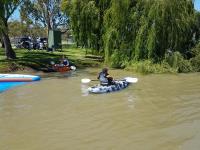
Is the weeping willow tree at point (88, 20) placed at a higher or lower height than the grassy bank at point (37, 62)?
higher

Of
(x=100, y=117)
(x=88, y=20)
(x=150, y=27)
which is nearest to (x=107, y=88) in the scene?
(x=100, y=117)

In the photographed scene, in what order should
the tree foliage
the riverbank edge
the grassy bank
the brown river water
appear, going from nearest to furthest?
1. the brown river water
2. the riverbank edge
3. the grassy bank
4. the tree foliage

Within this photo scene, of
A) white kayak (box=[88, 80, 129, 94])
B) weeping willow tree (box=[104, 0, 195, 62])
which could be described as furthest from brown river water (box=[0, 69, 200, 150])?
weeping willow tree (box=[104, 0, 195, 62])

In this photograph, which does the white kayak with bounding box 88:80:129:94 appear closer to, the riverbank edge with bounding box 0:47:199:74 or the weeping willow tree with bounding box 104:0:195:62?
the riverbank edge with bounding box 0:47:199:74

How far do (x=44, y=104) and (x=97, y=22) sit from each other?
16.8 metres

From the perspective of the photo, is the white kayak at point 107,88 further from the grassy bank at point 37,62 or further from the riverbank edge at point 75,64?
the grassy bank at point 37,62

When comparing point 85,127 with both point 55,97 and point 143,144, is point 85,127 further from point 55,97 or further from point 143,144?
point 55,97

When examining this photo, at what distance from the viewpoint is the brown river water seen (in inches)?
463

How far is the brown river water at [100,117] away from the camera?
463 inches

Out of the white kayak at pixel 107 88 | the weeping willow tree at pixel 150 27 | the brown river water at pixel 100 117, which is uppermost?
the weeping willow tree at pixel 150 27

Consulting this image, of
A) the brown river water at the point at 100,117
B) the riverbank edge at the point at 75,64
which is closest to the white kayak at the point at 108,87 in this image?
the brown river water at the point at 100,117

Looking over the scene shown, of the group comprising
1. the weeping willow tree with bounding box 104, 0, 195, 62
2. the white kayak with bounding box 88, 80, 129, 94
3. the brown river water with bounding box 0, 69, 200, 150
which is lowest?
the brown river water with bounding box 0, 69, 200, 150

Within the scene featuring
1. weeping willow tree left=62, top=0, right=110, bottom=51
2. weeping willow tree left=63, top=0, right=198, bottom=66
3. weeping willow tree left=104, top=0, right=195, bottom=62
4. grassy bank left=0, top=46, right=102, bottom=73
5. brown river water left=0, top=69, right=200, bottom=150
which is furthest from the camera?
weeping willow tree left=62, top=0, right=110, bottom=51

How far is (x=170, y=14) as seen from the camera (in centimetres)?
2873
